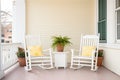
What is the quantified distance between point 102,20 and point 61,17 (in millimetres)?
1685

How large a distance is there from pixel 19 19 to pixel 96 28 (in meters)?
2.96

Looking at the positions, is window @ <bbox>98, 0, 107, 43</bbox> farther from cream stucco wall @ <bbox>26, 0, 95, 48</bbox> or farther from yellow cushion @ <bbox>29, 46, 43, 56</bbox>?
yellow cushion @ <bbox>29, 46, 43, 56</bbox>

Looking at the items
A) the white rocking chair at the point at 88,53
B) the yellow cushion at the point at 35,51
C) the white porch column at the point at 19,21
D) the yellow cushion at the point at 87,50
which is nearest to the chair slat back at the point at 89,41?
the white rocking chair at the point at 88,53

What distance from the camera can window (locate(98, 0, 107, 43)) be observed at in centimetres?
615

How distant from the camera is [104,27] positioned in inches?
246

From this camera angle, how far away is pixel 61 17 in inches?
287

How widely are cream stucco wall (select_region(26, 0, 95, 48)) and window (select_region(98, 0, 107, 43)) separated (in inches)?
22.7

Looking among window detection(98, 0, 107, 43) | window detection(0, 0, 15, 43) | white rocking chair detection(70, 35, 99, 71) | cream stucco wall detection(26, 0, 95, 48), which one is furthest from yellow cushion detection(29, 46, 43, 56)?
window detection(98, 0, 107, 43)

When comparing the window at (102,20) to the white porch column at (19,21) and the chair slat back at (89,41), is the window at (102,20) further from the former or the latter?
the white porch column at (19,21)

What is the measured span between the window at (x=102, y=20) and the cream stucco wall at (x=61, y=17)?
1.89 feet

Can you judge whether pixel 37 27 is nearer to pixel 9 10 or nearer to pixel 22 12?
pixel 22 12

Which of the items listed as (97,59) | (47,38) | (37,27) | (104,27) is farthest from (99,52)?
(37,27)

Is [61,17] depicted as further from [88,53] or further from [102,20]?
[88,53]

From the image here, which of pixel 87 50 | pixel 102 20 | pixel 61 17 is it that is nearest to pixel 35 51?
pixel 87 50
